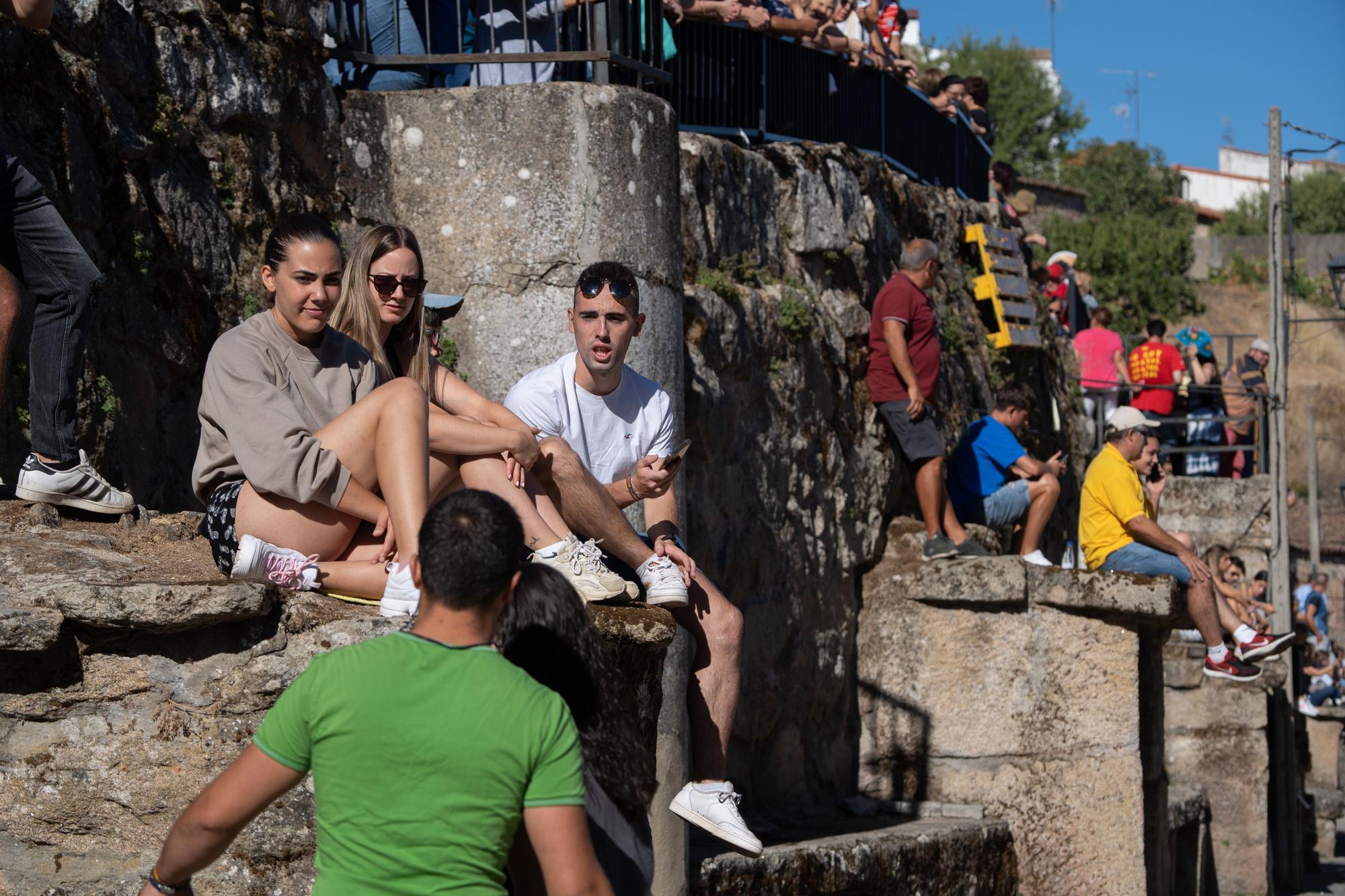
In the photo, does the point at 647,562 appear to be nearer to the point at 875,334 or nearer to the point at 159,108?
the point at 159,108

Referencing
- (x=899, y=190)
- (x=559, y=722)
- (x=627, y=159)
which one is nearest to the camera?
(x=559, y=722)

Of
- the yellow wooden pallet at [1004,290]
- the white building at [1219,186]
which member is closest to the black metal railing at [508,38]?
the yellow wooden pallet at [1004,290]

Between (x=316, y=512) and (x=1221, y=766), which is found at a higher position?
(x=316, y=512)

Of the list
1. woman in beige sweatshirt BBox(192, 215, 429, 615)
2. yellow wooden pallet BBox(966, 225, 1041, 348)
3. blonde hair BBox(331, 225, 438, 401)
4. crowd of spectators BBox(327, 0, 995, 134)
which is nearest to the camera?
woman in beige sweatshirt BBox(192, 215, 429, 615)

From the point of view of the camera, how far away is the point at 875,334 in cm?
871

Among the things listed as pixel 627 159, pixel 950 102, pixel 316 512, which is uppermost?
pixel 950 102

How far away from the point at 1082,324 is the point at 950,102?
15.9ft

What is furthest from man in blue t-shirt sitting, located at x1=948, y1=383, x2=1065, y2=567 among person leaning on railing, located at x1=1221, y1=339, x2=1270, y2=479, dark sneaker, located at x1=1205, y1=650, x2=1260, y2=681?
person leaning on railing, located at x1=1221, y1=339, x2=1270, y2=479

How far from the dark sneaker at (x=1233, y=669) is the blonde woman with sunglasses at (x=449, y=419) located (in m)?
5.17

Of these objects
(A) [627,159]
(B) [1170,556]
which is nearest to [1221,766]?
(B) [1170,556]

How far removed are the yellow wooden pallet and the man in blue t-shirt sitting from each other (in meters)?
1.86

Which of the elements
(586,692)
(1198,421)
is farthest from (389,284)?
(1198,421)

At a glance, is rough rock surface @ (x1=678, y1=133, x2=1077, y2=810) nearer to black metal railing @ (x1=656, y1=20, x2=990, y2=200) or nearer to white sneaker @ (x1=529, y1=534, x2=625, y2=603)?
black metal railing @ (x1=656, y1=20, x2=990, y2=200)

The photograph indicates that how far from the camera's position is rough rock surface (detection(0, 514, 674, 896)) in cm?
370
